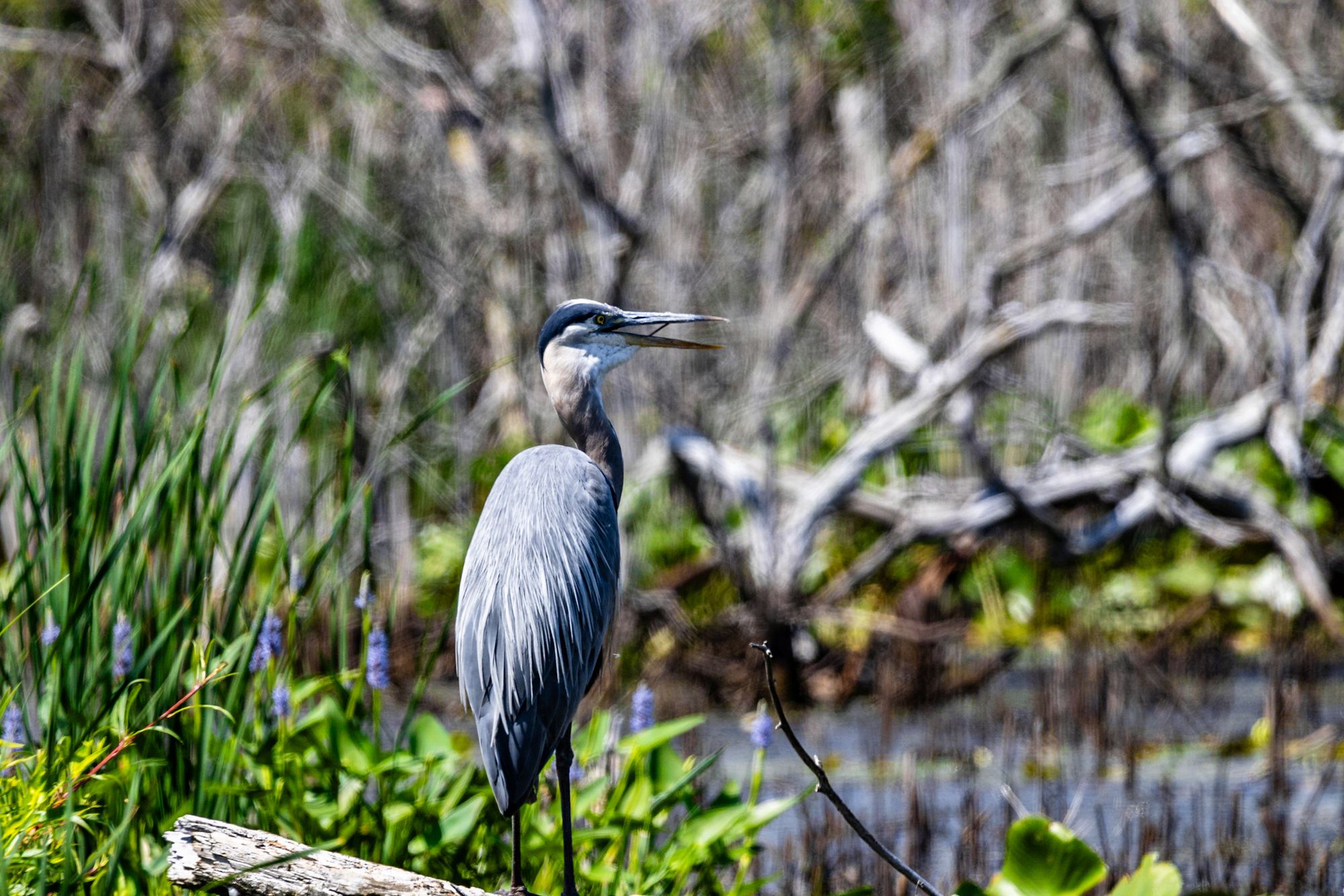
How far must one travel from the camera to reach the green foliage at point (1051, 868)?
2.68 metres

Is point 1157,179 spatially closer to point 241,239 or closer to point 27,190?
point 241,239

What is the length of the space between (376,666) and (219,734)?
0.46 meters

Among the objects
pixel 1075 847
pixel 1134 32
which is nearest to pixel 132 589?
pixel 1075 847

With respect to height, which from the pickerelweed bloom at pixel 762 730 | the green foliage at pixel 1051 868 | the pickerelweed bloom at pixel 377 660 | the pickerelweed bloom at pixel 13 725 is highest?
the pickerelweed bloom at pixel 377 660

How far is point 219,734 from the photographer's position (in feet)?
9.55

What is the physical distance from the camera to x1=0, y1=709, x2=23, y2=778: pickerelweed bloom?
2529mm

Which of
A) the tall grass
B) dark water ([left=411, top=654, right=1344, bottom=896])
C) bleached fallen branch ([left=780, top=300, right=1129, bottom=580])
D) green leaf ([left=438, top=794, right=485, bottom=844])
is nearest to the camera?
the tall grass

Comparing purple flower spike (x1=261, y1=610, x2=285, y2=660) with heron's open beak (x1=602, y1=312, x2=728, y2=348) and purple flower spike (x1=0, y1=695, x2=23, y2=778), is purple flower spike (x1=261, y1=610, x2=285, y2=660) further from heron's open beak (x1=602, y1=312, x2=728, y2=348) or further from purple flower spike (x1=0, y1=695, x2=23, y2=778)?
heron's open beak (x1=602, y1=312, x2=728, y2=348)

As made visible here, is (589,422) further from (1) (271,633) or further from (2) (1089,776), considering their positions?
Result: (2) (1089,776)

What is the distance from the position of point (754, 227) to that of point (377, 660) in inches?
257

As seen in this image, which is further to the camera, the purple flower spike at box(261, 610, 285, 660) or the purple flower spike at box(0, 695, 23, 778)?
the purple flower spike at box(261, 610, 285, 660)

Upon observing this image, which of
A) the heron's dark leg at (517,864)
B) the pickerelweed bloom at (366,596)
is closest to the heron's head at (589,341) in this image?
the pickerelweed bloom at (366,596)

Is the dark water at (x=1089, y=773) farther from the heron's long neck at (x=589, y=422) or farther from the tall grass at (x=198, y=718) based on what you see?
the heron's long neck at (x=589, y=422)

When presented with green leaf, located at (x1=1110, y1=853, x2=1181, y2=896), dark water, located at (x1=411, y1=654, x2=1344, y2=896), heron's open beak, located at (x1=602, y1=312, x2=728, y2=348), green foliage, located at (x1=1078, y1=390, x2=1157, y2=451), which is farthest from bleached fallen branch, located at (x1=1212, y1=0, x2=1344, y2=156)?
green leaf, located at (x1=1110, y1=853, x2=1181, y2=896)
